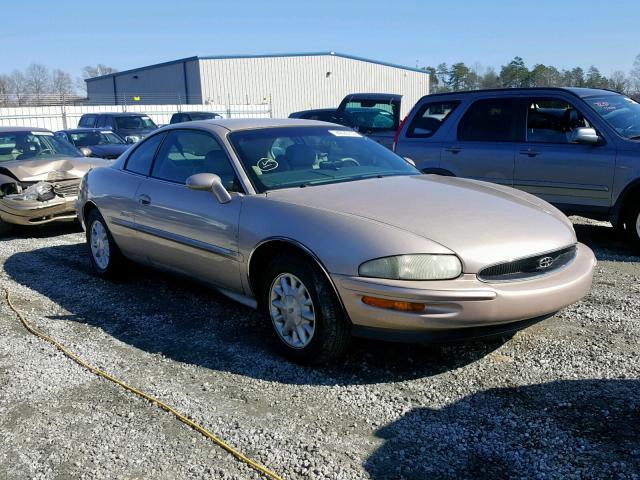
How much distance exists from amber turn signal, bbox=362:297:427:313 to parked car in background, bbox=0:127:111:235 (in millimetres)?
5954

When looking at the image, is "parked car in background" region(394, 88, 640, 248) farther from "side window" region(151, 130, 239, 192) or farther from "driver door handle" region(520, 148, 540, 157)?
"side window" region(151, 130, 239, 192)

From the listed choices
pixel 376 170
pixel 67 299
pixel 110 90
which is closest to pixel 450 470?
pixel 376 170

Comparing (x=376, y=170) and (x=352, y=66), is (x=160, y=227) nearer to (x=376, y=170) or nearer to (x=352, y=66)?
(x=376, y=170)

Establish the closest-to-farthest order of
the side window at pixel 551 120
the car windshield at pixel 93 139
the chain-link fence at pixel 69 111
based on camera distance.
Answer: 1. the side window at pixel 551 120
2. the car windshield at pixel 93 139
3. the chain-link fence at pixel 69 111

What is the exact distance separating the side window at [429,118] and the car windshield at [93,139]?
8932 millimetres

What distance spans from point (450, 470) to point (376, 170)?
2.63m

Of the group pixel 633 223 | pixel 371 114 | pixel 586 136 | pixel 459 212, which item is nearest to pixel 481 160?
pixel 586 136

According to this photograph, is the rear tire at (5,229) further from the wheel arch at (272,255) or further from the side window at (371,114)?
the side window at (371,114)

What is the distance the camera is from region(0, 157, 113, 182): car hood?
841 cm

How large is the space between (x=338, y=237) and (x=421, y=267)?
0.50m

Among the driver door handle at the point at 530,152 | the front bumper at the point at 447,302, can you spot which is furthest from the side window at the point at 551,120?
the front bumper at the point at 447,302

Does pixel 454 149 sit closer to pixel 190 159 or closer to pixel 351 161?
pixel 351 161

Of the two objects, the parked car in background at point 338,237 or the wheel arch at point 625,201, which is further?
the wheel arch at point 625,201

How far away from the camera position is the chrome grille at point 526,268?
3.60 m
